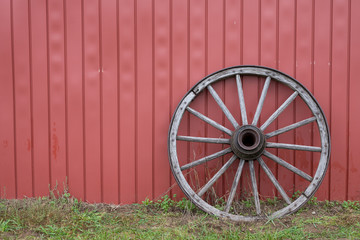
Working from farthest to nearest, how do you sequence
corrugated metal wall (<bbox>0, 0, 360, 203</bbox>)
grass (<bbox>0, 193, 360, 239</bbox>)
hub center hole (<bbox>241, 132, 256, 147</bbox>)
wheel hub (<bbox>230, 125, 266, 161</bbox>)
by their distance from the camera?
corrugated metal wall (<bbox>0, 0, 360, 203</bbox>)
hub center hole (<bbox>241, 132, 256, 147</bbox>)
wheel hub (<bbox>230, 125, 266, 161</bbox>)
grass (<bbox>0, 193, 360, 239</bbox>)

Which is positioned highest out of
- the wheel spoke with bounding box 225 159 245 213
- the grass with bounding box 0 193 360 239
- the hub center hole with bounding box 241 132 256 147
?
the hub center hole with bounding box 241 132 256 147

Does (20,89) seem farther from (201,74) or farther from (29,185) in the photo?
(201,74)

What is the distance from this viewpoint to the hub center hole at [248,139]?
332 cm

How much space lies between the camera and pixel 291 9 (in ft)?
11.7

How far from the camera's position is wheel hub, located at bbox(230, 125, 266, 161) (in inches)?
126

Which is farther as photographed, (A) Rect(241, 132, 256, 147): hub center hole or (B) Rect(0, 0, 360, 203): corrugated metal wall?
(B) Rect(0, 0, 360, 203): corrugated metal wall

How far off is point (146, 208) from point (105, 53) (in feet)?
5.85

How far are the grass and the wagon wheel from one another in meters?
0.17

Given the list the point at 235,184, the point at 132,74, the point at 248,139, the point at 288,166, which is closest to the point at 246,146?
the point at 248,139

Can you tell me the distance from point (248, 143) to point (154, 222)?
1269mm

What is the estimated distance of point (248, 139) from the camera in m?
3.40

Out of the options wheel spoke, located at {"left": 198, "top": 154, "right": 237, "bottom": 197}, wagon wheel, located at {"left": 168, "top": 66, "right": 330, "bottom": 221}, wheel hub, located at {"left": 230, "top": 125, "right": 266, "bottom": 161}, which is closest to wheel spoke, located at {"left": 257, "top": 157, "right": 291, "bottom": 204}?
wagon wheel, located at {"left": 168, "top": 66, "right": 330, "bottom": 221}

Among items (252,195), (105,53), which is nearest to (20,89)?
(105,53)

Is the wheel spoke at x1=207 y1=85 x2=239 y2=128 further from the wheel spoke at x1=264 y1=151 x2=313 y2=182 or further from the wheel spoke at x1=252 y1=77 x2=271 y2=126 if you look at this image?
the wheel spoke at x1=264 y1=151 x2=313 y2=182
